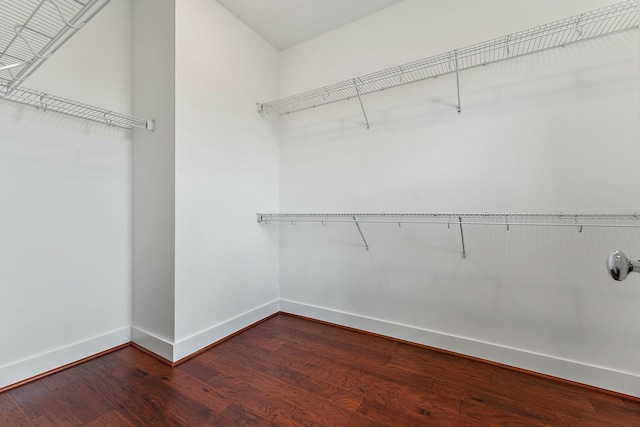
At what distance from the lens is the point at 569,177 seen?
63.5 inches

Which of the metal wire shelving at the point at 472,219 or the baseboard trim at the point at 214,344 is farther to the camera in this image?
the baseboard trim at the point at 214,344

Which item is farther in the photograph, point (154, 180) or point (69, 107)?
point (154, 180)

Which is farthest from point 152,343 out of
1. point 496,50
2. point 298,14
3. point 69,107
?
point 496,50

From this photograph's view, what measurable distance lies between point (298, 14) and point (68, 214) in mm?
2235

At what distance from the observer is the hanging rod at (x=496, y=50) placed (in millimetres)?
1496

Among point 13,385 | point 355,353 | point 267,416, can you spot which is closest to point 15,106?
point 13,385

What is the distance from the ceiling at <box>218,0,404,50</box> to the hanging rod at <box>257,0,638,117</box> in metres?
0.58

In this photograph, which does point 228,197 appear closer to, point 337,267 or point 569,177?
point 337,267

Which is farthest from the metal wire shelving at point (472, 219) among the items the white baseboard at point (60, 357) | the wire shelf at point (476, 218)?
the white baseboard at point (60, 357)

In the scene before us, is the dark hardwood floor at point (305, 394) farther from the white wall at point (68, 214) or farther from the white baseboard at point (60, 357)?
the white wall at point (68, 214)

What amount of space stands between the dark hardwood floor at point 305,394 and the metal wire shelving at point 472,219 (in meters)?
0.80

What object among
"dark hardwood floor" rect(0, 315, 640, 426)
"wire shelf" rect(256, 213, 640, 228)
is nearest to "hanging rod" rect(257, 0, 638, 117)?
"wire shelf" rect(256, 213, 640, 228)

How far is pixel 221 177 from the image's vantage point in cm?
214

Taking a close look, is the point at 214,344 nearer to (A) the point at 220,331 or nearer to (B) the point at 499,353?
(A) the point at 220,331
